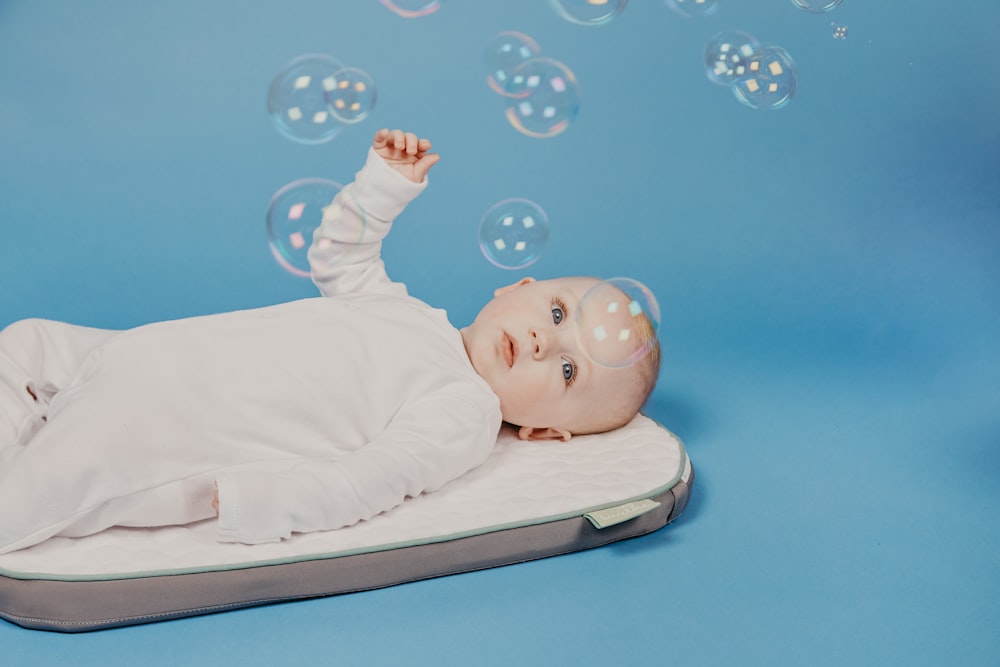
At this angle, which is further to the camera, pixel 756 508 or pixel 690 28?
pixel 690 28

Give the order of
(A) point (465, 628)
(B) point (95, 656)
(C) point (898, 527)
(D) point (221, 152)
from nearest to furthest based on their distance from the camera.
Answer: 1. (B) point (95, 656)
2. (A) point (465, 628)
3. (C) point (898, 527)
4. (D) point (221, 152)

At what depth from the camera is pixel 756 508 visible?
3064 millimetres

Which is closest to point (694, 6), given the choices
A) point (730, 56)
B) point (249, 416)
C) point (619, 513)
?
point (730, 56)

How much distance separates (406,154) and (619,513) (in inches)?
50.6

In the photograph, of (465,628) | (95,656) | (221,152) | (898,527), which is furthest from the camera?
(221,152)

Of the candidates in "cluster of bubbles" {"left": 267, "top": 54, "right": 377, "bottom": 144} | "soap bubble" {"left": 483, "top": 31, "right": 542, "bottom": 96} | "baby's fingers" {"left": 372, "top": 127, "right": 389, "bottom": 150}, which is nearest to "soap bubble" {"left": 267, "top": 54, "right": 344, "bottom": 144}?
"cluster of bubbles" {"left": 267, "top": 54, "right": 377, "bottom": 144}

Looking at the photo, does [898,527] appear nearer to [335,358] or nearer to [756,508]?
[756,508]

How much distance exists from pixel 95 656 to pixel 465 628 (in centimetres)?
81

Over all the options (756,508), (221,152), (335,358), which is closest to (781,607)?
(756,508)

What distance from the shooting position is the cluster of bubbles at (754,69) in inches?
131

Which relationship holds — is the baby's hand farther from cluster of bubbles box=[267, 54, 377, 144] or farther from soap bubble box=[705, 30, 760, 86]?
soap bubble box=[705, 30, 760, 86]

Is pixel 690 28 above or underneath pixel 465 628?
above

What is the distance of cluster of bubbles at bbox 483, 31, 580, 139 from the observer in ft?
10.4

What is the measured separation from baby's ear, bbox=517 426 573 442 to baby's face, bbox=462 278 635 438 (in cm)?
1
